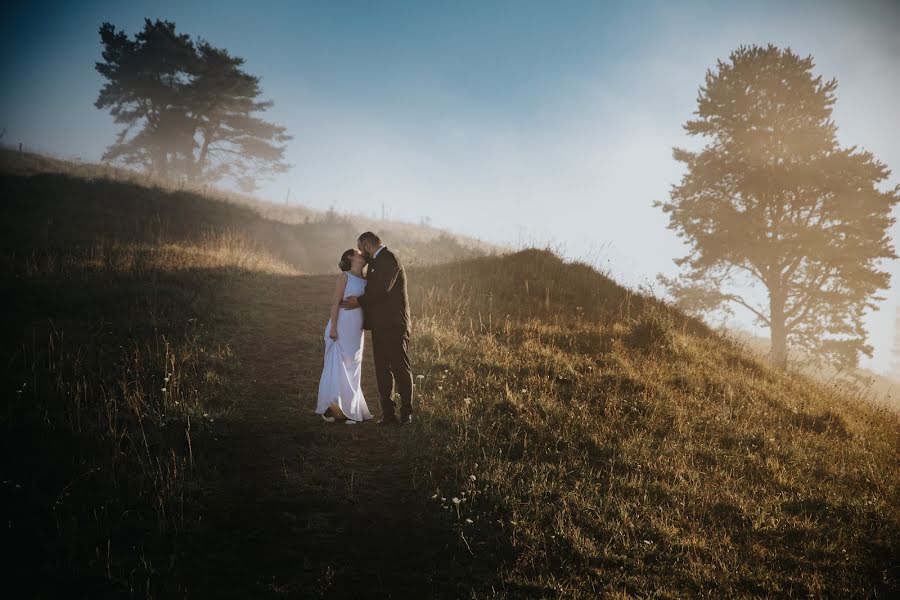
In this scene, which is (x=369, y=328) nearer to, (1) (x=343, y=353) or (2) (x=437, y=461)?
(1) (x=343, y=353)

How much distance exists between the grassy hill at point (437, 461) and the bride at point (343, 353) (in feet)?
1.28

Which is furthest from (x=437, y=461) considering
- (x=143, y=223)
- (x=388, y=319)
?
(x=143, y=223)

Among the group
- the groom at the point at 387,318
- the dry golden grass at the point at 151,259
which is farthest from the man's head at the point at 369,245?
the dry golden grass at the point at 151,259

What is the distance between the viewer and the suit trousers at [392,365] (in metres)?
6.11

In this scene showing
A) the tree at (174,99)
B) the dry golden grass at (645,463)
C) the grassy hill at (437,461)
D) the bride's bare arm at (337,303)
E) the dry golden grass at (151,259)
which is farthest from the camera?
the tree at (174,99)

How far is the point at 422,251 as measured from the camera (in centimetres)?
2302

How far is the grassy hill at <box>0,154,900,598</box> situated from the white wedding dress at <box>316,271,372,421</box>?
16.5 inches

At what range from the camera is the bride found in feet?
20.5

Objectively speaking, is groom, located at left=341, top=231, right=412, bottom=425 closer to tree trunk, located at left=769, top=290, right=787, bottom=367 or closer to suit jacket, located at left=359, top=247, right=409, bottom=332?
suit jacket, located at left=359, top=247, right=409, bottom=332

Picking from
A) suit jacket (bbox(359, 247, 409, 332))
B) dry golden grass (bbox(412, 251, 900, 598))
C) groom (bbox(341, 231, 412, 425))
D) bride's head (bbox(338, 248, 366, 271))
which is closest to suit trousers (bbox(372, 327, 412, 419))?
groom (bbox(341, 231, 412, 425))

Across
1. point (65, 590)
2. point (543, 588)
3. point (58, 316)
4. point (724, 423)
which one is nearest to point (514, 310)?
point (724, 423)

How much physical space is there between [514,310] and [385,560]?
7.93 metres

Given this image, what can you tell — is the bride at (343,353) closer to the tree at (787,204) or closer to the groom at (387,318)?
the groom at (387,318)

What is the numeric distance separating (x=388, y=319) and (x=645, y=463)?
4005mm
